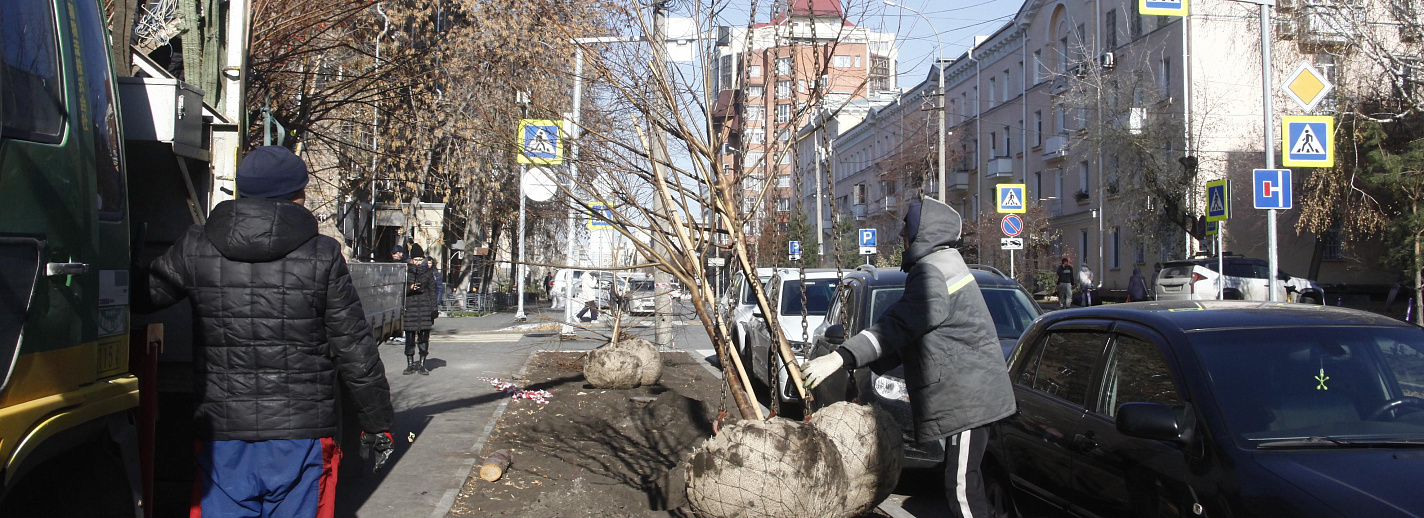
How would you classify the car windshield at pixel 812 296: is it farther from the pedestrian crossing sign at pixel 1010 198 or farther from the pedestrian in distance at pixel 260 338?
the pedestrian crossing sign at pixel 1010 198

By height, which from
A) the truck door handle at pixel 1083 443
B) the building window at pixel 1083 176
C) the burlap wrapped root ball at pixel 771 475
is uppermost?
the building window at pixel 1083 176

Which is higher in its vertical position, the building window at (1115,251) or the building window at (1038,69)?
the building window at (1038,69)

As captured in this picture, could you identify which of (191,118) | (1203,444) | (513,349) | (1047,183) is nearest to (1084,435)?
(1203,444)

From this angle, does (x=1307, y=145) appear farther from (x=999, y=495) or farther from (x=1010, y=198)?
(x=999, y=495)

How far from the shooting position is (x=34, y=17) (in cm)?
310

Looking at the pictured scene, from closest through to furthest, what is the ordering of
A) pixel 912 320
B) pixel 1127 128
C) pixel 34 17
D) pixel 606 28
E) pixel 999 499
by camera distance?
pixel 34 17 < pixel 912 320 < pixel 999 499 < pixel 606 28 < pixel 1127 128

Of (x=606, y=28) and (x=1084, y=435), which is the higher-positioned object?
(x=606, y=28)

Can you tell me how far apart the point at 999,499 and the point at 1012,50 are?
4722cm

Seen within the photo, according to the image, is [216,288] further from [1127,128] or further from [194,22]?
[1127,128]

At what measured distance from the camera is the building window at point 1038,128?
4634 cm

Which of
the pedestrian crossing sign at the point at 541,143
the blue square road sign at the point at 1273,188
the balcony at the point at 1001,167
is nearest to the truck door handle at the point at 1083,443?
the pedestrian crossing sign at the point at 541,143

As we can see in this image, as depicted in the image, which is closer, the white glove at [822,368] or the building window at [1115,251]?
the white glove at [822,368]

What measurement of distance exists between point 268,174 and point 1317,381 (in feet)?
13.5

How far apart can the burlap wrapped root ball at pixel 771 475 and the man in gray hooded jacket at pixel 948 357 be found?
1.18 feet
